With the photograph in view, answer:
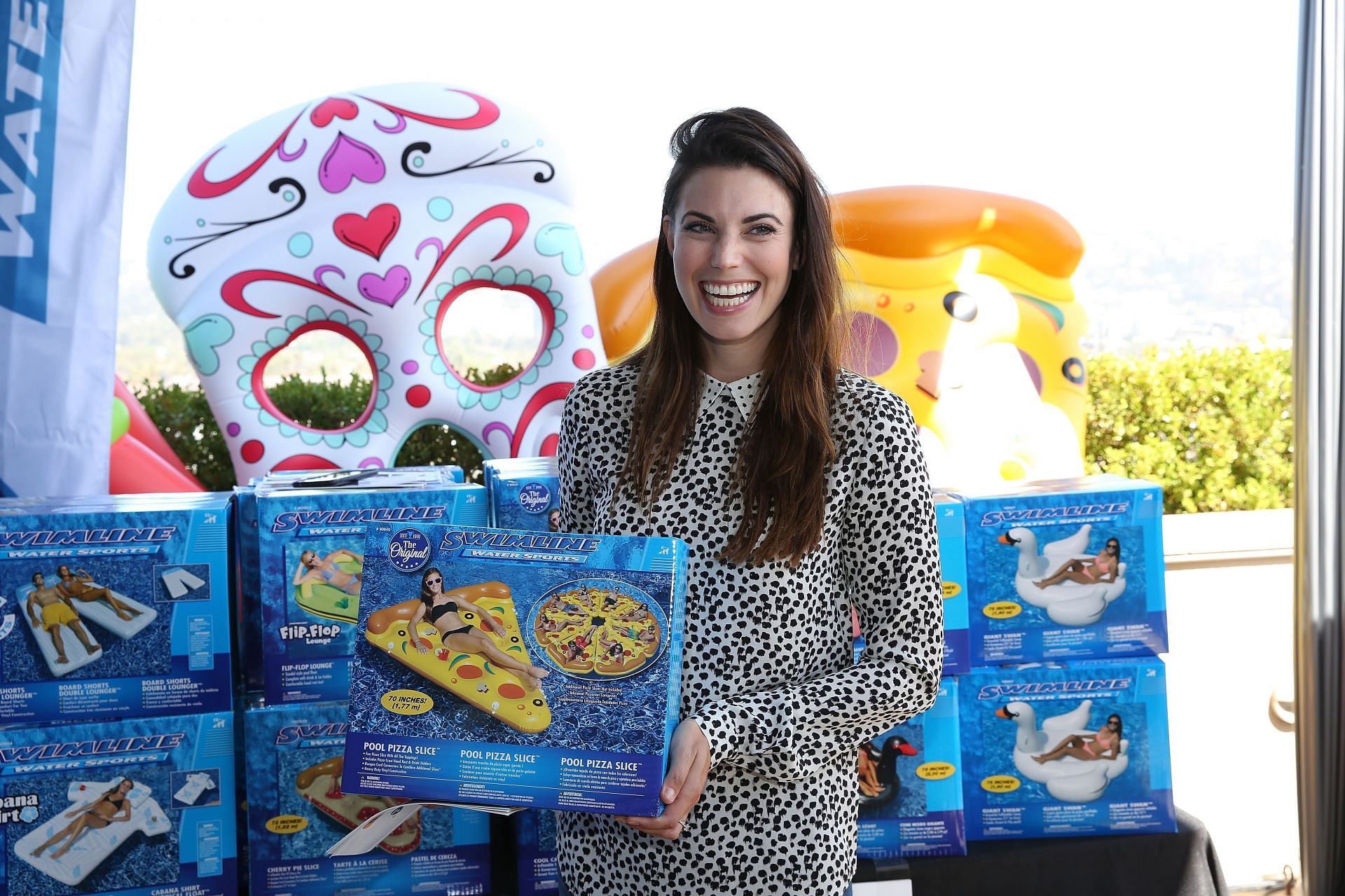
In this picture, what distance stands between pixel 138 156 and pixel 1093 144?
699cm

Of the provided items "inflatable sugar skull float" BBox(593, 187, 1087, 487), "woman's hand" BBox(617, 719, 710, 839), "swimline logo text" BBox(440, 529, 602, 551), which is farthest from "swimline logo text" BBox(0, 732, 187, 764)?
"inflatable sugar skull float" BBox(593, 187, 1087, 487)

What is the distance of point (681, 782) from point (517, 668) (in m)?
0.22

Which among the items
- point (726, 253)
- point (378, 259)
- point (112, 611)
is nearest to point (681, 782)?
Answer: point (726, 253)

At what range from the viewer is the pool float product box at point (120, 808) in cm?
159

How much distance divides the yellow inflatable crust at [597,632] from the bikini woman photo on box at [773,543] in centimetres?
8

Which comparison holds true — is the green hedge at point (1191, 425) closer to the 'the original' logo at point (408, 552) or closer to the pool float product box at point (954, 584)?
the pool float product box at point (954, 584)

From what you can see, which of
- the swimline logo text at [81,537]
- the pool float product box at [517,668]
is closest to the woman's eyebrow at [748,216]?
the pool float product box at [517,668]

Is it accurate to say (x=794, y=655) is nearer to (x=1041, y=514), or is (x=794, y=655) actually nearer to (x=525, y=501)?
(x=525, y=501)

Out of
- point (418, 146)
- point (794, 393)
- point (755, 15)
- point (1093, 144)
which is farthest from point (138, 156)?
point (794, 393)

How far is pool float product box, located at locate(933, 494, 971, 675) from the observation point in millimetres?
1878

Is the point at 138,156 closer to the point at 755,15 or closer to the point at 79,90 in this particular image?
the point at 755,15

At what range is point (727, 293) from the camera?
1196 mm

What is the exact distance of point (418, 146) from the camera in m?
2.83

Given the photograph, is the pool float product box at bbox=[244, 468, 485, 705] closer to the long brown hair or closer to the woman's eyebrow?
the long brown hair
